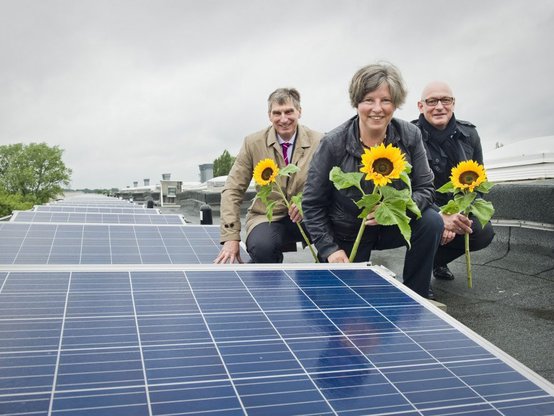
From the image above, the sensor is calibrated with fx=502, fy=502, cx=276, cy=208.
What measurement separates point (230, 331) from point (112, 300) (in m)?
0.54

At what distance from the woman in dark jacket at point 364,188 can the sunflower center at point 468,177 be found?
49 centimetres

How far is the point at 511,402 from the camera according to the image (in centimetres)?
156

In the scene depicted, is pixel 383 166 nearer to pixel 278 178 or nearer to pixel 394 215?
pixel 394 215

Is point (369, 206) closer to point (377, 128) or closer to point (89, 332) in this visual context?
point (377, 128)

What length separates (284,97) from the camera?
4.92 m

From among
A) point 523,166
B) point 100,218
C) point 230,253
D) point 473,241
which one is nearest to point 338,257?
point 230,253

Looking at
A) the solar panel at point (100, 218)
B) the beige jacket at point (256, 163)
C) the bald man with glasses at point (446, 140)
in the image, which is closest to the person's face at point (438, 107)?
the bald man with glasses at point (446, 140)

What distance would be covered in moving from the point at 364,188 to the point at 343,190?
0.17 meters

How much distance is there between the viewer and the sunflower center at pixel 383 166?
3.37m

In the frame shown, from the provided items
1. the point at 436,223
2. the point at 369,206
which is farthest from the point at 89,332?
the point at 436,223

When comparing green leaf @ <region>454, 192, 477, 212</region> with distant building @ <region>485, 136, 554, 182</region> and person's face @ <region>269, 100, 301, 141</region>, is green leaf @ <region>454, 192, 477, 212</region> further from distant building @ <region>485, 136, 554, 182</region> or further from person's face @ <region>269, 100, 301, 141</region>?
distant building @ <region>485, 136, 554, 182</region>

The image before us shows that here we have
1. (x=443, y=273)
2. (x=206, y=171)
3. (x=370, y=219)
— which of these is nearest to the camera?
(x=370, y=219)

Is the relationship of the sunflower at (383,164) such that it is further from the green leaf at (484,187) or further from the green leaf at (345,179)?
the green leaf at (484,187)

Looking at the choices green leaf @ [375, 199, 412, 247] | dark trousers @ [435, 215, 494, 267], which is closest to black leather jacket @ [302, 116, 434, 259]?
green leaf @ [375, 199, 412, 247]
